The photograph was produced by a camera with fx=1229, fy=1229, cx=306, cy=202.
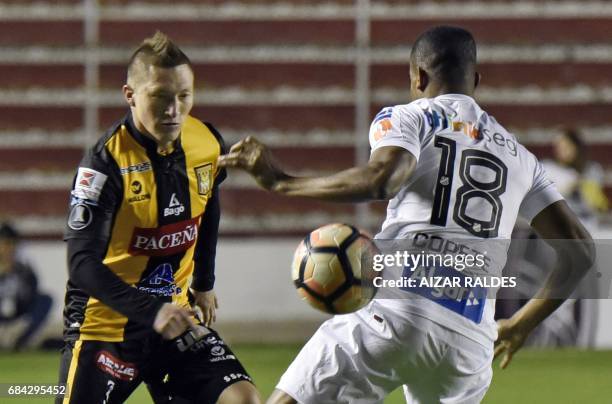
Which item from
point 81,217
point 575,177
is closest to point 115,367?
point 81,217

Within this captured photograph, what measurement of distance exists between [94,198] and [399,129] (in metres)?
1.29

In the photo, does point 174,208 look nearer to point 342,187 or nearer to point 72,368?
point 72,368

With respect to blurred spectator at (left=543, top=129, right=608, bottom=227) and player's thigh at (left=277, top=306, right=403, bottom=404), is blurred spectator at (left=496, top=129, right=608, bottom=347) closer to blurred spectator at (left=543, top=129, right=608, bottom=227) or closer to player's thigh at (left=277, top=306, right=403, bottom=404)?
blurred spectator at (left=543, top=129, right=608, bottom=227)

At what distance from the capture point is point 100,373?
484 centimetres

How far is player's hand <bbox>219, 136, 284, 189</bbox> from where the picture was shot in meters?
3.97

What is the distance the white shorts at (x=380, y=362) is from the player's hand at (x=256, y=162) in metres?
0.66

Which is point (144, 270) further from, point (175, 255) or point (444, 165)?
point (444, 165)

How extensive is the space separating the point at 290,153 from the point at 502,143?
35.6 ft

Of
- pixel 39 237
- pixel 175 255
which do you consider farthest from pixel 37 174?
pixel 175 255

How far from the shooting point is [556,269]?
4.78 metres

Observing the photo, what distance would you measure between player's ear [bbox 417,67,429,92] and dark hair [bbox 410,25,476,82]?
2 centimetres

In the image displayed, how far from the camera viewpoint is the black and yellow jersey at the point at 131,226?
15.4 ft

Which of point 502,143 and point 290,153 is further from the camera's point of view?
point 290,153

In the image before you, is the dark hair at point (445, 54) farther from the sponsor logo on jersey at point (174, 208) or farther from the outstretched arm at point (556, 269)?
the sponsor logo on jersey at point (174, 208)
